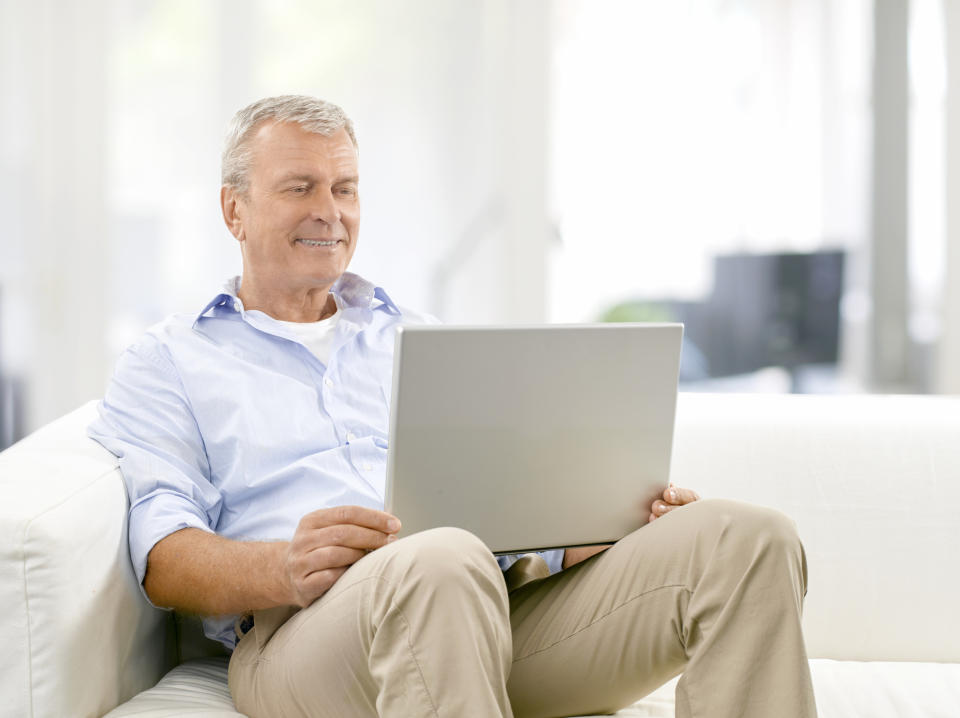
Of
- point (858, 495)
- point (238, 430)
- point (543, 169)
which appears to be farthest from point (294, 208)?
point (543, 169)

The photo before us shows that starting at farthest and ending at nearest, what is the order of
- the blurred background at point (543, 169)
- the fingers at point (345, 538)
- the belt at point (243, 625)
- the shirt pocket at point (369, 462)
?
1. the blurred background at point (543, 169)
2. the shirt pocket at point (369, 462)
3. the belt at point (243, 625)
4. the fingers at point (345, 538)

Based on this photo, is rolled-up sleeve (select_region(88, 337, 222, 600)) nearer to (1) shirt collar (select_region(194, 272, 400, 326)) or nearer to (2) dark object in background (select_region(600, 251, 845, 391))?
(1) shirt collar (select_region(194, 272, 400, 326))

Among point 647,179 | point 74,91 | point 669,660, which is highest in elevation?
point 74,91

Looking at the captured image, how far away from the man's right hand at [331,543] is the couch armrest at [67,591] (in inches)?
10.8

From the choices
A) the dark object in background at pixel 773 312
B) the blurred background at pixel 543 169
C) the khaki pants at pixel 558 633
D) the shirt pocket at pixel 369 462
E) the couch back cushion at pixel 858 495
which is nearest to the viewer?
the khaki pants at pixel 558 633

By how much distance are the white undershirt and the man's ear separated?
184mm

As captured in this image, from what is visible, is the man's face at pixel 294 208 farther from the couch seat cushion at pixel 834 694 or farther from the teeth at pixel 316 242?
the couch seat cushion at pixel 834 694

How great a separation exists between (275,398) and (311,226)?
1.06 feet

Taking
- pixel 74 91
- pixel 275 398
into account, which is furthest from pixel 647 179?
pixel 275 398

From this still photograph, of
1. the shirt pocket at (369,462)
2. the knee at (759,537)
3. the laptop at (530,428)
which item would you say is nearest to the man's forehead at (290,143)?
the shirt pocket at (369,462)

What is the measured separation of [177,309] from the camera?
3.26 meters

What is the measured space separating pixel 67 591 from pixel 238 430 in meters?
0.37

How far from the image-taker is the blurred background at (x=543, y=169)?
3197 mm

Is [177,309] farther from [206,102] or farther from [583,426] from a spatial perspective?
[583,426]
